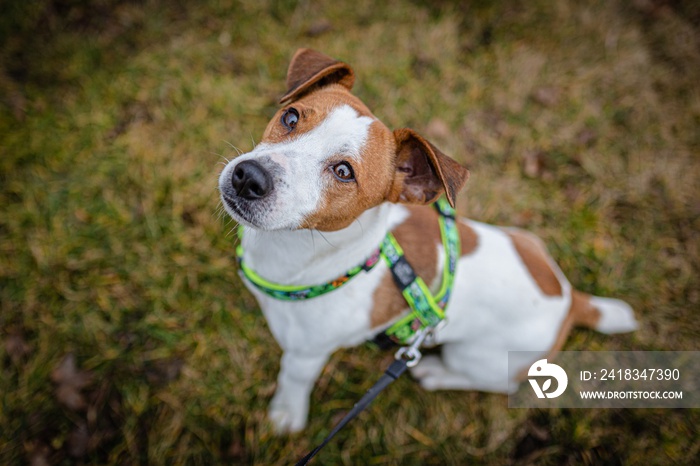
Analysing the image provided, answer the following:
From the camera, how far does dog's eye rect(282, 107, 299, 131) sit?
230 centimetres

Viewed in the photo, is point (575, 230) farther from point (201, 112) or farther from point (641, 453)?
point (201, 112)

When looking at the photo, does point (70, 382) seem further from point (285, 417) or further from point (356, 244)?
point (356, 244)

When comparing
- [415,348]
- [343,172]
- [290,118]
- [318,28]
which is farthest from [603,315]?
[318,28]

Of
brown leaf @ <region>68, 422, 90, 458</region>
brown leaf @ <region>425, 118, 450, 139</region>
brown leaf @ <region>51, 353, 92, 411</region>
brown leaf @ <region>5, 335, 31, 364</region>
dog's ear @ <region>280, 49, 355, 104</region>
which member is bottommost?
brown leaf @ <region>68, 422, 90, 458</region>

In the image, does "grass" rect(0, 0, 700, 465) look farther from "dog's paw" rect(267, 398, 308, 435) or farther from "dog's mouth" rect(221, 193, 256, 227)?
"dog's mouth" rect(221, 193, 256, 227)

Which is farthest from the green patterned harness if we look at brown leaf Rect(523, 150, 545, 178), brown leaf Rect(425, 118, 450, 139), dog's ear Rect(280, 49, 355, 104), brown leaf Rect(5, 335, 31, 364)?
brown leaf Rect(523, 150, 545, 178)

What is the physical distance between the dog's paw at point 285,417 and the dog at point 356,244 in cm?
23

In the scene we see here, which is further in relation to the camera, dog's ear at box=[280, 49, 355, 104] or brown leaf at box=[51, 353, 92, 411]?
brown leaf at box=[51, 353, 92, 411]

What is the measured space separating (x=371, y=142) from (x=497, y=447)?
2954mm

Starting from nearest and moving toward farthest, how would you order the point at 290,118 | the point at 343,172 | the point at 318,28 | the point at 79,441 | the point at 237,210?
the point at 237,210 < the point at 343,172 < the point at 290,118 < the point at 79,441 < the point at 318,28

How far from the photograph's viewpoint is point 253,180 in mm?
1948

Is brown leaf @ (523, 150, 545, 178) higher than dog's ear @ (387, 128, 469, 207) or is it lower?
lower

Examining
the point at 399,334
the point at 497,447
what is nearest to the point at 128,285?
the point at 399,334

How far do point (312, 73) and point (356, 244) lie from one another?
1.01m
